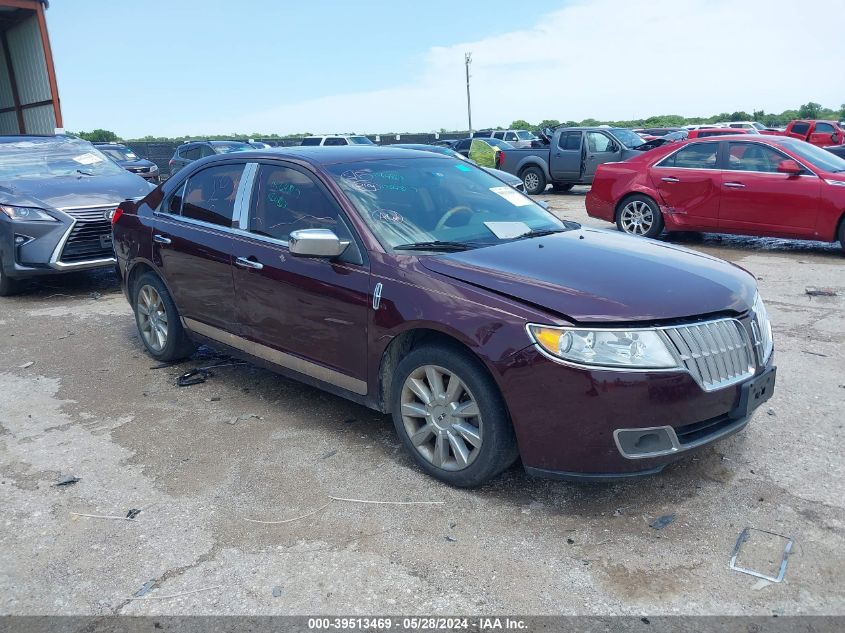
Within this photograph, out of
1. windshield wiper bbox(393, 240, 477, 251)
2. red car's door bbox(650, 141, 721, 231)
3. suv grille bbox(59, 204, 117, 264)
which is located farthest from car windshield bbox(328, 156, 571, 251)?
red car's door bbox(650, 141, 721, 231)

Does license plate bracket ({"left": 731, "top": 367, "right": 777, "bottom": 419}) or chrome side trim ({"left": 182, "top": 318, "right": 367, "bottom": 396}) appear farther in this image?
chrome side trim ({"left": 182, "top": 318, "right": 367, "bottom": 396})

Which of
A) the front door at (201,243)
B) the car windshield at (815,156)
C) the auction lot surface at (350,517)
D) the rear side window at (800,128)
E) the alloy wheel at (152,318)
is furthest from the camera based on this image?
the rear side window at (800,128)

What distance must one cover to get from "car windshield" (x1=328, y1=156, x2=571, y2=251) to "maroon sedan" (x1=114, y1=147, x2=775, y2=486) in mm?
14

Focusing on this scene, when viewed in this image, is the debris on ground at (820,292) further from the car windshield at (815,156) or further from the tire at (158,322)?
the tire at (158,322)

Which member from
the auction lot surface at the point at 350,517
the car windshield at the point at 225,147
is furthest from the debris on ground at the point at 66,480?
the car windshield at the point at 225,147

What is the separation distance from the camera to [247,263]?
15.1 feet

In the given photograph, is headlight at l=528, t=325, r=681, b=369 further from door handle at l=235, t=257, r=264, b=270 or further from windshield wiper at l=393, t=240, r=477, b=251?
door handle at l=235, t=257, r=264, b=270

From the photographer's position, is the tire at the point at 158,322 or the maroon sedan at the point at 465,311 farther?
the tire at the point at 158,322

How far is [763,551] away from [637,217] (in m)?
8.48

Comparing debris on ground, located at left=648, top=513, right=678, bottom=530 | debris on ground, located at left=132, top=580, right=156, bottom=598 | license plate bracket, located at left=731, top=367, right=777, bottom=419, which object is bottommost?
debris on ground, located at left=648, top=513, right=678, bottom=530

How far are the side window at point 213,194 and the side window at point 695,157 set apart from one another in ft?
24.7

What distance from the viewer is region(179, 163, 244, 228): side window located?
194 inches

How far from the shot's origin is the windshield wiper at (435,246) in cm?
398

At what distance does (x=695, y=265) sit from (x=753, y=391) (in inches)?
30.8
